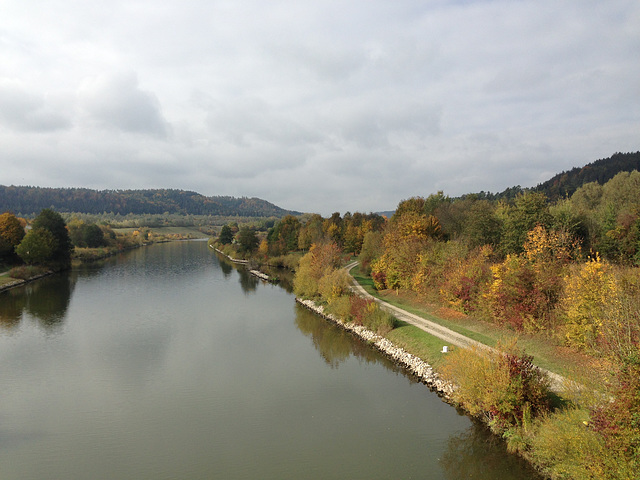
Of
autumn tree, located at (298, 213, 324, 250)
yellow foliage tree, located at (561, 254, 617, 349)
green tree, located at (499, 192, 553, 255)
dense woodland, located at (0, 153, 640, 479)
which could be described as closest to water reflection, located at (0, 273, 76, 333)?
dense woodland, located at (0, 153, 640, 479)

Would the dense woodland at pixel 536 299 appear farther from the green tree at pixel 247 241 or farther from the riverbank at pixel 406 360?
the green tree at pixel 247 241

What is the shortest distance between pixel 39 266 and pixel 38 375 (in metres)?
44.5

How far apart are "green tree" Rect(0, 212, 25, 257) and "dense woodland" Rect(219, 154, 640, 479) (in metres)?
45.2

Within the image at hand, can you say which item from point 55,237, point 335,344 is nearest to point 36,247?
point 55,237

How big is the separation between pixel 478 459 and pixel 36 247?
62132 millimetres

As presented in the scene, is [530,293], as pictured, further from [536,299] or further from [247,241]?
[247,241]

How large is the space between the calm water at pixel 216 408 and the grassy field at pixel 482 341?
2025 millimetres

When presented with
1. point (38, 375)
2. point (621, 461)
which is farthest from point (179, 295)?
point (621, 461)

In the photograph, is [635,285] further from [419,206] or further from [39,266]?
[39,266]

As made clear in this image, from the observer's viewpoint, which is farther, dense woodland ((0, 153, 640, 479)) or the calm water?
the calm water

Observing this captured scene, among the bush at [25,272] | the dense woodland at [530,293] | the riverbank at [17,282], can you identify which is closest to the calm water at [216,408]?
the dense woodland at [530,293]

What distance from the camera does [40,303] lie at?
37.7m

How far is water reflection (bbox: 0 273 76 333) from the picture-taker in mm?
30677

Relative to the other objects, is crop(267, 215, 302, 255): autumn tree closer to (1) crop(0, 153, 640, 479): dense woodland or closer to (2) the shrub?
(1) crop(0, 153, 640, 479): dense woodland
